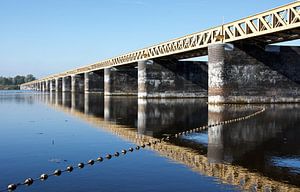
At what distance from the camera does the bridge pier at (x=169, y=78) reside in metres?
60.7

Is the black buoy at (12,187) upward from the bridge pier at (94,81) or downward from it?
downward

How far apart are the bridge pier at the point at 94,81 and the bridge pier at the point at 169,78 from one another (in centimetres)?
3947

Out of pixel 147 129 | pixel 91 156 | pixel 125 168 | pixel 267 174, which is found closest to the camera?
pixel 267 174

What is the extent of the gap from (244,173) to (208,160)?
1.99 meters

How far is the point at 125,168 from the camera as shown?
1189cm

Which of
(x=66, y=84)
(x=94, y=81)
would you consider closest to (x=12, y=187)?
(x=94, y=81)

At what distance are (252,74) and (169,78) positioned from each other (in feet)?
68.8

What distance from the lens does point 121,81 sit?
8100 cm

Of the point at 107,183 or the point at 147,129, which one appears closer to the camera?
the point at 107,183

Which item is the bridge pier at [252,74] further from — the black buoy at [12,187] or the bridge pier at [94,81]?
the bridge pier at [94,81]

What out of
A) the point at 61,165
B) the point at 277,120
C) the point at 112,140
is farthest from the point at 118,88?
the point at 61,165

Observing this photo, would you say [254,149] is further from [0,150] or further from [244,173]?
[0,150]

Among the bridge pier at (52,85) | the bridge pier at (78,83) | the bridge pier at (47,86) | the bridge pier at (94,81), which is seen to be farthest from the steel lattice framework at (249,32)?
the bridge pier at (47,86)

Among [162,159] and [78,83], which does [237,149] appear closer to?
[162,159]
